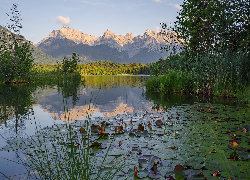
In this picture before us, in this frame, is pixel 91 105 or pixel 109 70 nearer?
pixel 91 105

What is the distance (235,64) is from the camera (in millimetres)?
11422

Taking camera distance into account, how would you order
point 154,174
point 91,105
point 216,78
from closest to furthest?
point 154,174 → point 91,105 → point 216,78

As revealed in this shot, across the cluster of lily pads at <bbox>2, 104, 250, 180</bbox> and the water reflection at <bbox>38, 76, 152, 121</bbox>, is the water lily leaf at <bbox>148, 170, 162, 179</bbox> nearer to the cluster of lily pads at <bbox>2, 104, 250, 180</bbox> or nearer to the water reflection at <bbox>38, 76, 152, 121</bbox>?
the cluster of lily pads at <bbox>2, 104, 250, 180</bbox>

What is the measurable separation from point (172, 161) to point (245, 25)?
13.0m

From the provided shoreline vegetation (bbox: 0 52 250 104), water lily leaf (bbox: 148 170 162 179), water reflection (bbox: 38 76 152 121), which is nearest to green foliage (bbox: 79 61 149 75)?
shoreline vegetation (bbox: 0 52 250 104)

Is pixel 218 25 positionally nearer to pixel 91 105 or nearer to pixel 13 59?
pixel 91 105

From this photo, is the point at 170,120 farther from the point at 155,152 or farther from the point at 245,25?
the point at 245,25

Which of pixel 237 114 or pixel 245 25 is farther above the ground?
pixel 245 25

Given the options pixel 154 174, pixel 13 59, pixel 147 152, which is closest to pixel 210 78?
pixel 147 152

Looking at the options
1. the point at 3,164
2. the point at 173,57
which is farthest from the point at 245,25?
the point at 3,164

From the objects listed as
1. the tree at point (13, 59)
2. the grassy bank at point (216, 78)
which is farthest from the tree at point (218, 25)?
the tree at point (13, 59)

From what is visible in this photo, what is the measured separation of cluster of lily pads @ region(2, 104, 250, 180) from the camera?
2924 mm

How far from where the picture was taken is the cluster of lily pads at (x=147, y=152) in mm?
2924

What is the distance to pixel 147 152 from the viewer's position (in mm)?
4156
